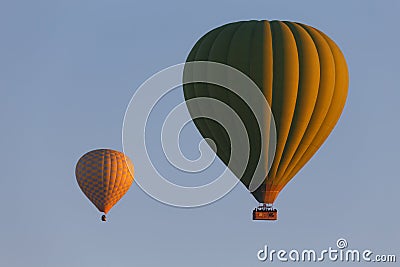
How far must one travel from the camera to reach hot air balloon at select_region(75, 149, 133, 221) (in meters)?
73.2

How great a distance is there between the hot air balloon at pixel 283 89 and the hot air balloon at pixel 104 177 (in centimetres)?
1428

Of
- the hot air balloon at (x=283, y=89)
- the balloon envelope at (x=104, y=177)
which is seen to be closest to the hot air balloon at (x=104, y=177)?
the balloon envelope at (x=104, y=177)

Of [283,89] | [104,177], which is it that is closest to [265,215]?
[283,89]

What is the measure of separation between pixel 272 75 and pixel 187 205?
11.5 metres

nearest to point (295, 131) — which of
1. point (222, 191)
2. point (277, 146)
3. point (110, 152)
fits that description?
point (277, 146)

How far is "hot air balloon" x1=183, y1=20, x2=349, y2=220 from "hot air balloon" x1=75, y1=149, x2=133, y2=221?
14281 millimetres

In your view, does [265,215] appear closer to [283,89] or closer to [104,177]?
[283,89]

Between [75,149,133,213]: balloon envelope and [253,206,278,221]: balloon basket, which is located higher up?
[75,149,133,213]: balloon envelope

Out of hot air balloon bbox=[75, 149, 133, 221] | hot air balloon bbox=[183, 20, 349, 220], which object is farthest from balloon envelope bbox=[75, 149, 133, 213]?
hot air balloon bbox=[183, 20, 349, 220]

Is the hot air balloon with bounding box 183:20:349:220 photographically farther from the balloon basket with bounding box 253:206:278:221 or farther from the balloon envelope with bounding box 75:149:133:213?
the balloon envelope with bounding box 75:149:133:213

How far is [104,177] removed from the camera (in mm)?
73062

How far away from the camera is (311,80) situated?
192ft

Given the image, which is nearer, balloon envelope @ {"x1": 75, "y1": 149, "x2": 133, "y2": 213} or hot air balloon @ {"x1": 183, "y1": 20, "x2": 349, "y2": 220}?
hot air balloon @ {"x1": 183, "y1": 20, "x2": 349, "y2": 220}

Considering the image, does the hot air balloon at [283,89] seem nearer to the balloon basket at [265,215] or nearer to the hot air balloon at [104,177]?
the balloon basket at [265,215]
